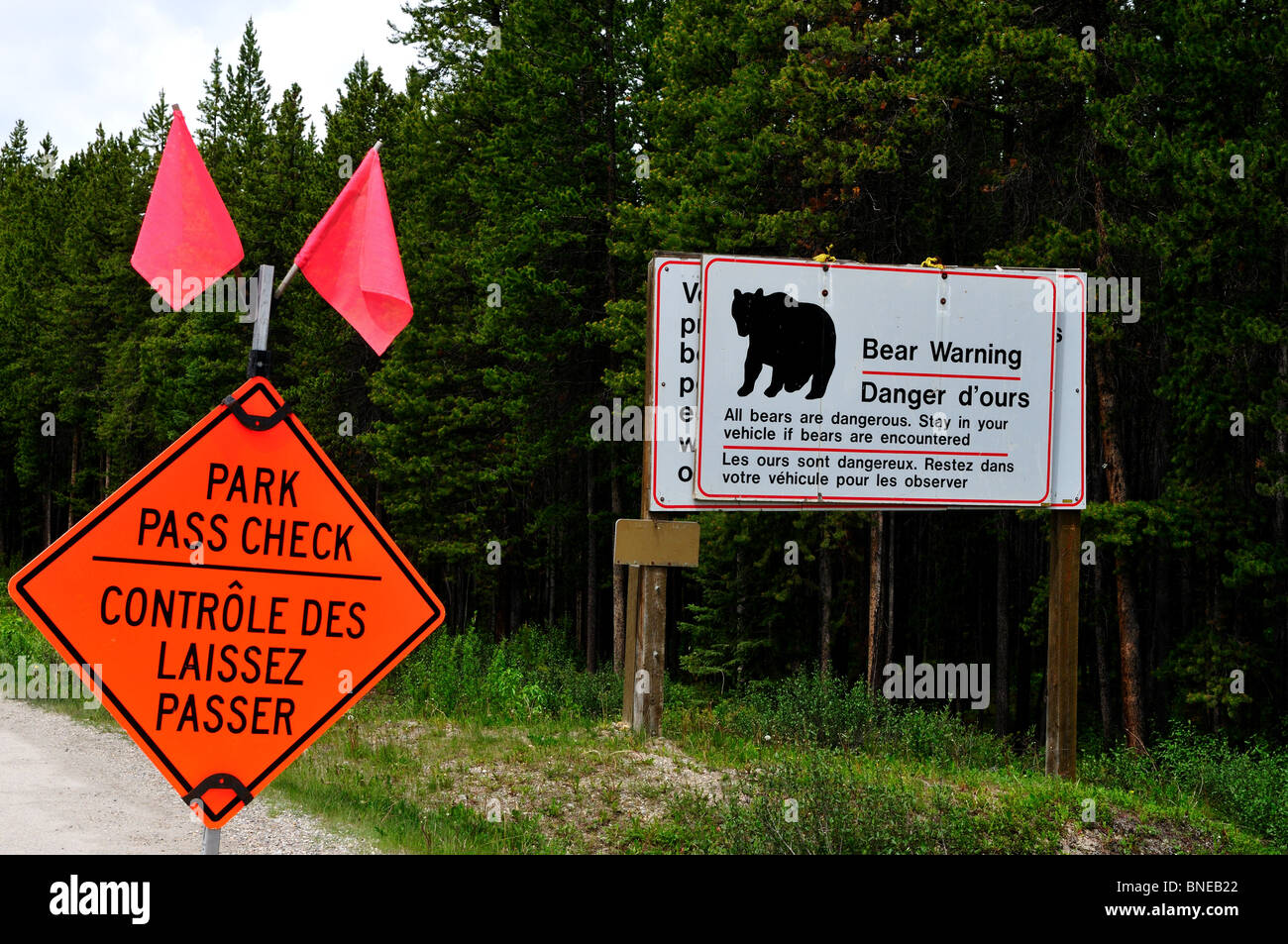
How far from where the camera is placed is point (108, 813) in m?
8.30

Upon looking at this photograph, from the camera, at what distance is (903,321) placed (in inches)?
381

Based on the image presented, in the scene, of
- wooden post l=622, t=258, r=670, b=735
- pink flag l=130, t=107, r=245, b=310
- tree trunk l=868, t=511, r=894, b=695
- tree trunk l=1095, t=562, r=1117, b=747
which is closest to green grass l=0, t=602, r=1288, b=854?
wooden post l=622, t=258, r=670, b=735

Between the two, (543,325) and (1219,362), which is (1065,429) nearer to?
(1219,362)

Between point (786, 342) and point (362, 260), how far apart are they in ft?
17.8

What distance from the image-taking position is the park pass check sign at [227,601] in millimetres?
4121

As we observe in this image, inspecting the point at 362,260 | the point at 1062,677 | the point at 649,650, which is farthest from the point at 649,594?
the point at 362,260

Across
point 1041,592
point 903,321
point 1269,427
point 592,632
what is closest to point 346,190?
point 903,321

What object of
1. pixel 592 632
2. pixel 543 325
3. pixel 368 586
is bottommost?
pixel 592 632

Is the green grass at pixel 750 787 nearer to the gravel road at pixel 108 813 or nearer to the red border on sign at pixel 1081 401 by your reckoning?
the gravel road at pixel 108 813

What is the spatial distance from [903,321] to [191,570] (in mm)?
6986

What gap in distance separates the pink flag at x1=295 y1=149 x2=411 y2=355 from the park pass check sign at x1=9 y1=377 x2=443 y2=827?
0.55 meters

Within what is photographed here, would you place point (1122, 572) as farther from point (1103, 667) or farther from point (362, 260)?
point (362, 260)

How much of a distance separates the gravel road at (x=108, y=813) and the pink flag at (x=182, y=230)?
13.6 ft

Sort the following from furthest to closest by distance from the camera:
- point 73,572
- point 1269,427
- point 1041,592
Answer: point 1041,592, point 1269,427, point 73,572
